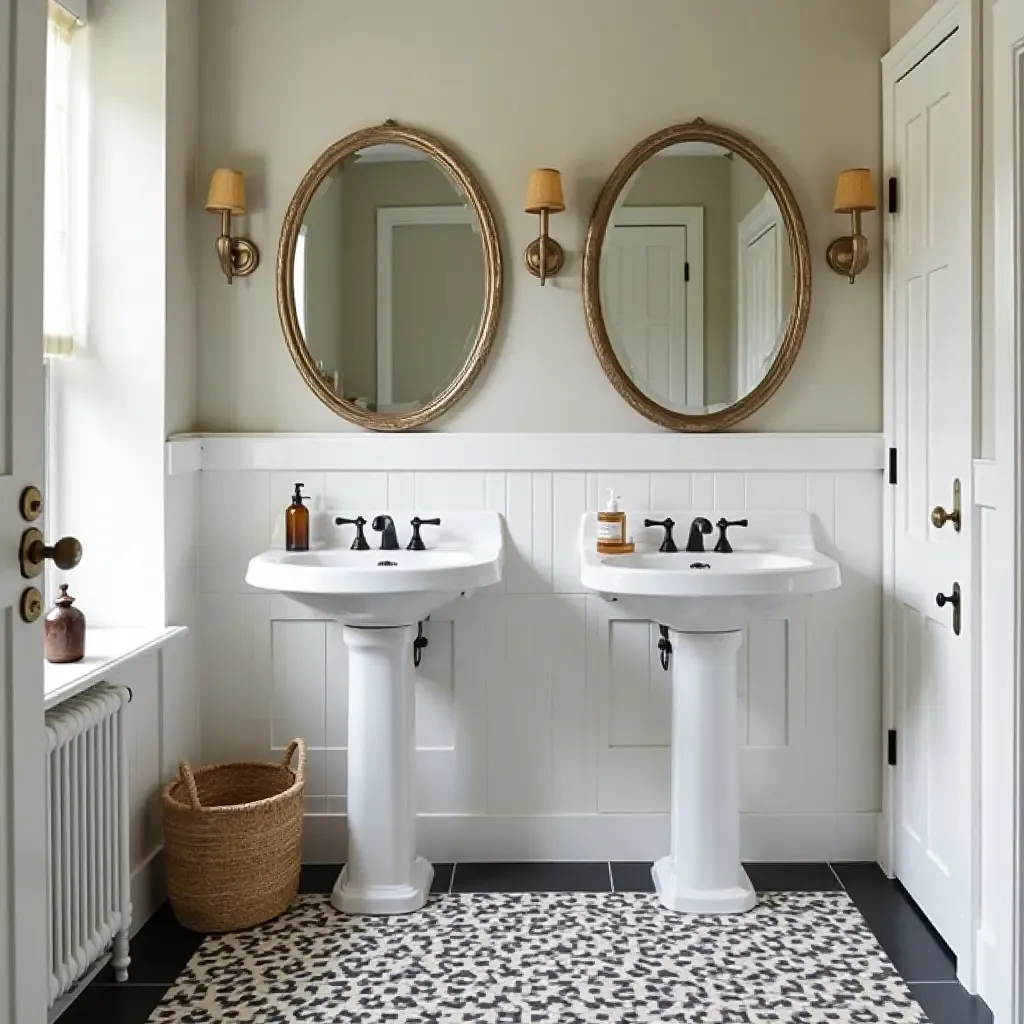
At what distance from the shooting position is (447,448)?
3123 millimetres

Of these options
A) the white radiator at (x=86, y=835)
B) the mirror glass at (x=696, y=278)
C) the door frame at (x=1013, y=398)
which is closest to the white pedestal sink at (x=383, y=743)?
the white radiator at (x=86, y=835)

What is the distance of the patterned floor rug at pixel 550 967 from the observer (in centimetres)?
234

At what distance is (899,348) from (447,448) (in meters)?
1.22

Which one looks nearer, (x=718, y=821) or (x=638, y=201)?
(x=718, y=821)

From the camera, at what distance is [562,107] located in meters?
3.11

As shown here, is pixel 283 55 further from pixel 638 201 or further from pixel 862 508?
pixel 862 508

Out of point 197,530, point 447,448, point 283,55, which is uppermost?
point 283,55

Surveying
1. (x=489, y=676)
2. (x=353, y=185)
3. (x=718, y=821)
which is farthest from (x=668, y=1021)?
(x=353, y=185)

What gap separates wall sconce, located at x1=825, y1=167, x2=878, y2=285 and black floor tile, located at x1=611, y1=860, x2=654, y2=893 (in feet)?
5.55

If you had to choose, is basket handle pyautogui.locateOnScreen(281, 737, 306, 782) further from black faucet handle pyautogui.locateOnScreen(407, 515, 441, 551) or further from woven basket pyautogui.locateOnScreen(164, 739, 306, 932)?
black faucet handle pyautogui.locateOnScreen(407, 515, 441, 551)

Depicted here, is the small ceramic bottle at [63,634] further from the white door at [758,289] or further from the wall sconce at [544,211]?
the white door at [758,289]

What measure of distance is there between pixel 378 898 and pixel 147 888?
57cm

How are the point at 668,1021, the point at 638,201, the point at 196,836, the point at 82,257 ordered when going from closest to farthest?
the point at 668,1021
the point at 196,836
the point at 82,257
the point at 638,201

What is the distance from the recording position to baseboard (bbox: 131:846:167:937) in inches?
108
